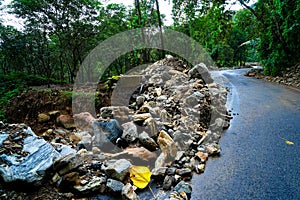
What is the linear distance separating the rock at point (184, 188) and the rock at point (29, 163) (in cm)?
118

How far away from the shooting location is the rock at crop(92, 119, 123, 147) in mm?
2338

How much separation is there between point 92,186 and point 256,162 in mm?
1655

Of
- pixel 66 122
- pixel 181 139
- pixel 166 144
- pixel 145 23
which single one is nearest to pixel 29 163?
pixel 166 144

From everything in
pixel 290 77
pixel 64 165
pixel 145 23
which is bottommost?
pixel 64 165

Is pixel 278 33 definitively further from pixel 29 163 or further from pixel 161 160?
pixel 29 163

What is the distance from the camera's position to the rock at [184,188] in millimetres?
1500

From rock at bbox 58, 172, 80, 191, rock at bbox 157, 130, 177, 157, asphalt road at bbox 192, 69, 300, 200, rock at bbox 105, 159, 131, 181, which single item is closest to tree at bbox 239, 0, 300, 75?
asphalt road at bbox 192, 69, 300, 200

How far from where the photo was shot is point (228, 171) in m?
1.78

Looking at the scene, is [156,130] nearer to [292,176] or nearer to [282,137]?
[292,176]

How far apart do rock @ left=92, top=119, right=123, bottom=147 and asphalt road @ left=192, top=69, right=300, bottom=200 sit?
1.14m

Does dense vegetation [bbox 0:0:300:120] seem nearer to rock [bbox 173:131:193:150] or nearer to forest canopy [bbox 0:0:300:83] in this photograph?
forest canopy [bbox 0:0:300:83]

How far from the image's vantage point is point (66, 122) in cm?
394

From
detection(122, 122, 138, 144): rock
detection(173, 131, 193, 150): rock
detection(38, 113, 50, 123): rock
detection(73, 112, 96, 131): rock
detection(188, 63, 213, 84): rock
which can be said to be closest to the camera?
detection(173, 131, 193, 150): rock

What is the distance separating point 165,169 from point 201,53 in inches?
568
